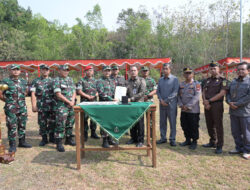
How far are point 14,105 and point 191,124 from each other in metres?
3.58

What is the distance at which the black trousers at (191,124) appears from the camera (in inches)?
149

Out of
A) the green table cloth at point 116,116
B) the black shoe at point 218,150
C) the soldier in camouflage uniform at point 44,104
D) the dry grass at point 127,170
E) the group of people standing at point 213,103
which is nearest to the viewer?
the dry grass at point 127,170

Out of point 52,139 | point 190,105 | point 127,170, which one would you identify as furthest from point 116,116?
point 52,139

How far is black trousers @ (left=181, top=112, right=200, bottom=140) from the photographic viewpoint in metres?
3.79

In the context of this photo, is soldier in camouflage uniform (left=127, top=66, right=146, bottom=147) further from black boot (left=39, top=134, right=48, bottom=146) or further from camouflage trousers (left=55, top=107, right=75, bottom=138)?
black boot (left=39, top=134, right=48, bottom=146)

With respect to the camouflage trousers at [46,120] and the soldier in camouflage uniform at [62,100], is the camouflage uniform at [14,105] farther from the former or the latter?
the soldier in camouflage uniform at [62,100]

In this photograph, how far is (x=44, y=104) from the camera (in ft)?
13.4

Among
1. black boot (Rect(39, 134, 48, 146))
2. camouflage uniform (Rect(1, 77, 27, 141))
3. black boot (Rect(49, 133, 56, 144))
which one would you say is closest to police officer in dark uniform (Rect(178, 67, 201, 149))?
black boot (Rect(49, 133, 56, 144))

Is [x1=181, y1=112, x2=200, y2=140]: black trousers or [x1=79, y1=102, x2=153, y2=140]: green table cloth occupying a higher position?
[x1=79, y1=102, x2=153, y2=140]: green table cloth

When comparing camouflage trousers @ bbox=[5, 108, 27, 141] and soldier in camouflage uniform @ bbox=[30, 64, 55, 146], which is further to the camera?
soldier in camouflage uniform @ bbox=[30, 64, 55, 146]

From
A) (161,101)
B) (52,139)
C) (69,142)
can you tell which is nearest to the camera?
(161,101)

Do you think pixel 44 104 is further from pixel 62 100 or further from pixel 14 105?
pixel 62 100

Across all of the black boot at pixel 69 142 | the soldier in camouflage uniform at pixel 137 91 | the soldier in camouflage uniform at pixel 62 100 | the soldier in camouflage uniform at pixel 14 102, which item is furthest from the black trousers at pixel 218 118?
the soldier in camouflage uniform at pixel 14 102

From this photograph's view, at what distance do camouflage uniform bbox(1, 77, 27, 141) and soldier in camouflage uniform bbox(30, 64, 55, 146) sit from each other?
0.82ft
